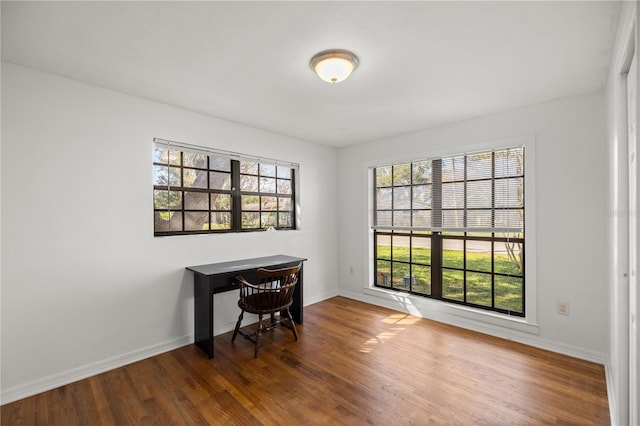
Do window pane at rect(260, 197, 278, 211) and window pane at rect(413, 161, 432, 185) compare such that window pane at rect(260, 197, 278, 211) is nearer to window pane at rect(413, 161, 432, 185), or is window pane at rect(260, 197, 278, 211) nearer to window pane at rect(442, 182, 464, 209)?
window pane at rect(413, 161, 432, 185)

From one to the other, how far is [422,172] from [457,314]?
6.20 feet

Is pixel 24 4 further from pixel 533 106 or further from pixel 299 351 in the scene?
pixel 533 106

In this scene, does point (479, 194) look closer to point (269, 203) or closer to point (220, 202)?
point (269, 203)

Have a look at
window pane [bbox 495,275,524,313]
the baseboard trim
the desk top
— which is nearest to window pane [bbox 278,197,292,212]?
the desk top

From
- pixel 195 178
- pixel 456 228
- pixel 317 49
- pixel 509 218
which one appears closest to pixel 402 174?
pixel 456 228

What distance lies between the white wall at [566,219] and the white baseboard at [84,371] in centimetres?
338

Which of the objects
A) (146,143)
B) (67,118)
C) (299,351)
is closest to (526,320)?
(299,351)

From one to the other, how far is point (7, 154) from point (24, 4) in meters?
1.17

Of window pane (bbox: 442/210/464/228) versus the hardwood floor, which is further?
window pane (bbox: 442/210/464/228)

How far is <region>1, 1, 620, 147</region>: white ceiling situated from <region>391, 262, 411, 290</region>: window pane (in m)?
2.30

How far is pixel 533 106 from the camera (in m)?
3.14

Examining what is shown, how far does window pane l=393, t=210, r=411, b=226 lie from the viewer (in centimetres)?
427

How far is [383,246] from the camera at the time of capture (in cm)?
468

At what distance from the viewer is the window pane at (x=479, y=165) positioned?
3.53m
